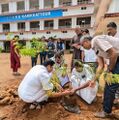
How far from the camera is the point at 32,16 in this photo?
122ft

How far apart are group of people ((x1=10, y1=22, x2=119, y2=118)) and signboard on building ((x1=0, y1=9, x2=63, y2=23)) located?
94.6ft

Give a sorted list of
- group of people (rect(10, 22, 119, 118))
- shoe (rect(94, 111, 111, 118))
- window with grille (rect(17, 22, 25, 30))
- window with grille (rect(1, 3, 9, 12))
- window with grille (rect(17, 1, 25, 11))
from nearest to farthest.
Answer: group of people (rect(10, 22, 119, 118))
shoe (rect(94, 111, 111, 118))
window with grille (rect(17, 1, 25, 11))
window with grille (rect(17, 22, 25, 30))
window with grille (rect(1, 3, 9, 12))

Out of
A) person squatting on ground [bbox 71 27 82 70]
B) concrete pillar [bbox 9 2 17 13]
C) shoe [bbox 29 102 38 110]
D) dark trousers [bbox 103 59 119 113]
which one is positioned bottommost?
shoe [bbox 29 102 38 110]

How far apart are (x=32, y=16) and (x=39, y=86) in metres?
32.1

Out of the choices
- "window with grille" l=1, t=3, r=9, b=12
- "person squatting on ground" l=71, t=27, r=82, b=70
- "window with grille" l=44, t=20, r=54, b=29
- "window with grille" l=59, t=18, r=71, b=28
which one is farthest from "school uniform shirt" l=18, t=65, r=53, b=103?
"window with grille" l=1, t=3, r=9, b=12

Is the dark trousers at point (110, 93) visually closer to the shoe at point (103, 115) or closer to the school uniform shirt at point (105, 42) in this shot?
the shoe at point (103, 115)

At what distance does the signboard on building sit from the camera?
3545cm

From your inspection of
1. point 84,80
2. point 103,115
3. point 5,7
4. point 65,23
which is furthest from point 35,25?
point 103,115

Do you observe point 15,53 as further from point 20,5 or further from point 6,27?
point 6,27

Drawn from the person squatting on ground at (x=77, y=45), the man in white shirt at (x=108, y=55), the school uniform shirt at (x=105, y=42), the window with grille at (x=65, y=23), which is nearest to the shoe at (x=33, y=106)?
the man in white shirt at (x=108, y=55)

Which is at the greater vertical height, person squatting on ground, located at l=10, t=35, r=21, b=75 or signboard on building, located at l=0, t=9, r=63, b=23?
signboard on building, located at l=0, t=9, r=63, b=23

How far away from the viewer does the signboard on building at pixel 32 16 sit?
116 ft

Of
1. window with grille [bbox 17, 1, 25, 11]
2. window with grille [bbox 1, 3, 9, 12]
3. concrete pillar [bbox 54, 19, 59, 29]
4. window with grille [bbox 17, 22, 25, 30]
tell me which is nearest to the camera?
concrete pillar [bbox 54, 19, 59, 29]

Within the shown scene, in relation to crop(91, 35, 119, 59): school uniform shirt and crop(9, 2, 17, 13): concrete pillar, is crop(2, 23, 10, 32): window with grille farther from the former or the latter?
crop(91, 35, 119, 59): school uniform shirt
